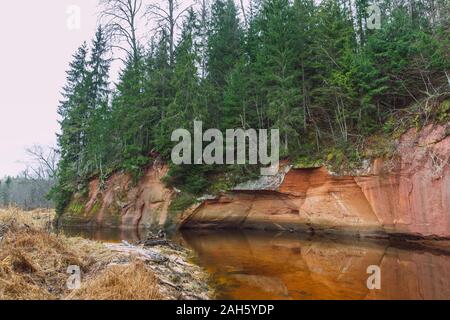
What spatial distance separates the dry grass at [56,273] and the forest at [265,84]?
11112mm

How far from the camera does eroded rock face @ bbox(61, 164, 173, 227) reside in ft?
63.2

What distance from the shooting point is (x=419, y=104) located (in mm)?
11867

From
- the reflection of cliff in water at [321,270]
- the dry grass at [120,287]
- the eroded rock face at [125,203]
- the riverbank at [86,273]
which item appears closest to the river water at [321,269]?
the reflection of cliff in water at [321,270]

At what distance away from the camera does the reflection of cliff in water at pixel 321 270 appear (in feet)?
20.1

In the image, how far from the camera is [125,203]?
20531 mm

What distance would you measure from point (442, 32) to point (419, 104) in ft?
9.47

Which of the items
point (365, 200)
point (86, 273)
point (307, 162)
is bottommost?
point (86, 273)

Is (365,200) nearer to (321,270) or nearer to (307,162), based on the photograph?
(307,162)

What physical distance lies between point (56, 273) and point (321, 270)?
6.53 m

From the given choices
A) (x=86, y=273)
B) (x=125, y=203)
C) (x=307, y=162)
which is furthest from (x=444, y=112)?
(x=125, y=203)

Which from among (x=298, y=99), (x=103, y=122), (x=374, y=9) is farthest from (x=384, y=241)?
(x=103, y=122)

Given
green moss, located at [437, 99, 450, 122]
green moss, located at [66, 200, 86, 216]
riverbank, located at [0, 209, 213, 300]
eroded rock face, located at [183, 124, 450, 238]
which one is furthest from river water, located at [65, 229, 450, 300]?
green moss, located at [66, 200, 86, 216]

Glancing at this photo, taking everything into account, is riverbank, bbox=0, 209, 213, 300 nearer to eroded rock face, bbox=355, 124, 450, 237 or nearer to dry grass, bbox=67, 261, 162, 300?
dry grass, bbox=67, 261, 162, 300

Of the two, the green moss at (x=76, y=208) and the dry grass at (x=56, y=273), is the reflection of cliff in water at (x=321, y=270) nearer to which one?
the dry grass at (x=56, y=273)
